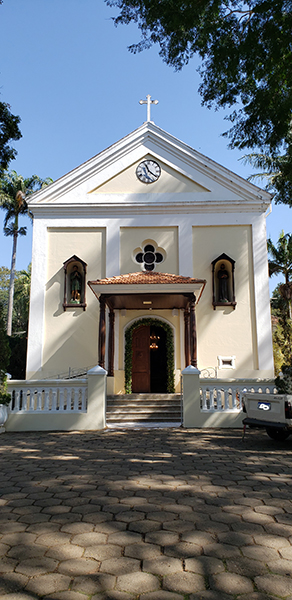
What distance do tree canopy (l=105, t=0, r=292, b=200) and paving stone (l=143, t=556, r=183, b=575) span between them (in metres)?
8.34

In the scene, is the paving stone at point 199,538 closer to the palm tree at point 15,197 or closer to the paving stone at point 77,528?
the paving stone at point 77,528

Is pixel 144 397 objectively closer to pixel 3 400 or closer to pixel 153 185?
pixel 3 400

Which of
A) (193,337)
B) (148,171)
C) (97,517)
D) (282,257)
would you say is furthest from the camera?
(282,257)

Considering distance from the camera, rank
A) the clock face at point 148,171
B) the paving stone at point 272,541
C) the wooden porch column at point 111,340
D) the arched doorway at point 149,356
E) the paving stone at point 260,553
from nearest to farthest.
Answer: the paving stone at point 260,553 < the paving stone at point 272,541 < the wooden porch column at point 111,340 < the arched doorway at point 149,356 < the clock face at point 148,171

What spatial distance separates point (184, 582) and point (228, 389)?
8.01 metres

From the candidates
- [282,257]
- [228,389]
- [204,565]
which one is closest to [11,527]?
[204,565]

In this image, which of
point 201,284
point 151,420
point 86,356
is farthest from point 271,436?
point 86,356

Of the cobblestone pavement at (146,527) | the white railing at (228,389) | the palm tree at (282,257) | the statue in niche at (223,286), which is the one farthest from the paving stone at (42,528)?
the palm tree at (282,257)

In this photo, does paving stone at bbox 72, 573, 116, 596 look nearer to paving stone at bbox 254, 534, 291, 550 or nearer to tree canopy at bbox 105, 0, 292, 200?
paving stone at bbox 254, 534, 291, 550

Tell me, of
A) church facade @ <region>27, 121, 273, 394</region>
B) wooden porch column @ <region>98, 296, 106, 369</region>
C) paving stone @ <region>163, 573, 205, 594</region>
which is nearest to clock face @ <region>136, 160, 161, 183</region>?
church facade @ <region>27, 121, 273, 394</region>

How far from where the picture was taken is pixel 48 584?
8.09 ft

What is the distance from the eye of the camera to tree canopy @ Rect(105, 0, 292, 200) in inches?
300

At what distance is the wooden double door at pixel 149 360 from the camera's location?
1533 centimetres

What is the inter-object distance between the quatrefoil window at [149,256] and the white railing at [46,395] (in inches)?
275
